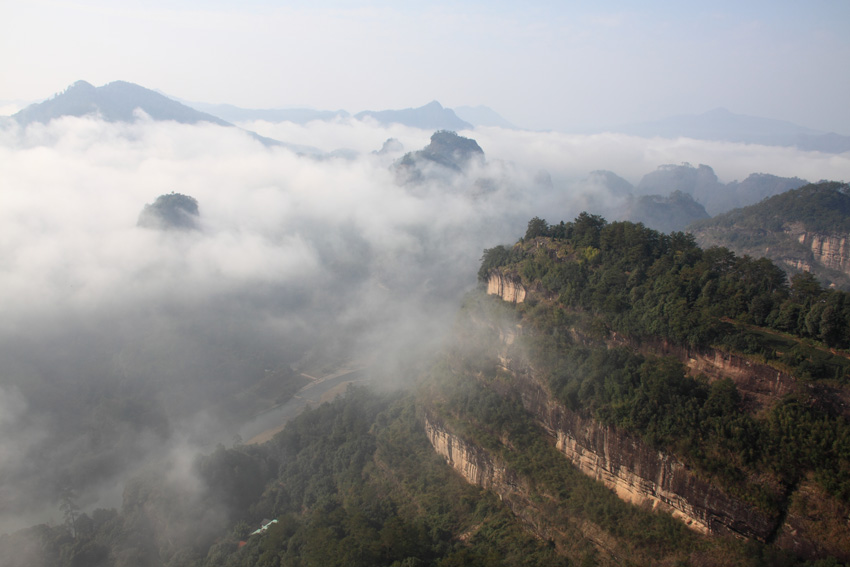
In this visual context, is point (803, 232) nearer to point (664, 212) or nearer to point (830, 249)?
point (830, 249)

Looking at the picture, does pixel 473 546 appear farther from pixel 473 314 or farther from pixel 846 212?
pixel 846 212

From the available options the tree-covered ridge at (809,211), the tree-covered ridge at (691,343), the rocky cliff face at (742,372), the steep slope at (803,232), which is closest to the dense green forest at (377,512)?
the tree-covered ridge at (691,343)

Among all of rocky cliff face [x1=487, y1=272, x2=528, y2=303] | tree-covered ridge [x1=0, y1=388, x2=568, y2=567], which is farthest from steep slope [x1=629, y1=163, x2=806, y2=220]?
tree-covered ridge [x1=0, y1=388, x2=568, y2=567]

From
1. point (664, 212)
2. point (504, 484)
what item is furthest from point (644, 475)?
point (664, 212)

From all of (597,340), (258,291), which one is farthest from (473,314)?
(258,291)

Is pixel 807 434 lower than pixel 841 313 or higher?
lower

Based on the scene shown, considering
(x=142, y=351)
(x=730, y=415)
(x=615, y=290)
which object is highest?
(x=615, y=290)

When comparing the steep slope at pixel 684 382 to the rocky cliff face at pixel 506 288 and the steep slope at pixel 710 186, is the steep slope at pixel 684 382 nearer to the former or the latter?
the rocky cliff face at pixel 506 288

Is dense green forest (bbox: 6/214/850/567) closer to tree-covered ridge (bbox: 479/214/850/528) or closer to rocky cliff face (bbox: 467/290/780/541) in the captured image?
tree-covered ridge (bbox: 479/214/850/528)
